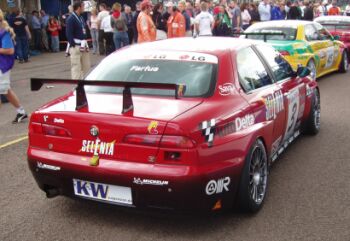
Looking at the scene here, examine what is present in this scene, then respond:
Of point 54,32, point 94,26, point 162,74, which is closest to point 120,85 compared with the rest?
point 162,74

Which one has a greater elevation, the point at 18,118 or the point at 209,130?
the point at 209,130

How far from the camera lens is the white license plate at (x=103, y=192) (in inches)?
139

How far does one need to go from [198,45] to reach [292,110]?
54.1 inches

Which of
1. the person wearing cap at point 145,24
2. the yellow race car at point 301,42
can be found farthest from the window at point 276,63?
the person wearing cap at point 145,24

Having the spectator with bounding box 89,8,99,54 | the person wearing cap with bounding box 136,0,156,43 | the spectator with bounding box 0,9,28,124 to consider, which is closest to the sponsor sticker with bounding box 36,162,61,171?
the spectator with bounding box 0,9,28,124

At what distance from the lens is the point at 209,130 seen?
3.55 m

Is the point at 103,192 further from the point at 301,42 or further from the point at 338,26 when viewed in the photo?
the point at 338,26

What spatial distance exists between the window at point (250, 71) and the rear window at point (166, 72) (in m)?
0.32

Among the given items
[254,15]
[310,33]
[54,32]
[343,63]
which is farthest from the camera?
[54,32]

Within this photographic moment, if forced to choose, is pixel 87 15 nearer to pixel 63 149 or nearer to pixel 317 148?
pixel 317 148

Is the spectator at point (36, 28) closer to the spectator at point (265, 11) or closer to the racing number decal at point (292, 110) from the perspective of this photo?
the spectator at point (265, 11)

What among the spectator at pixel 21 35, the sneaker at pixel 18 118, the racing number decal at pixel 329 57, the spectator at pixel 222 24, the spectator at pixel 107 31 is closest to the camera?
the sneaker at pixel 18 118

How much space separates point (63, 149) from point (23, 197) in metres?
1.11

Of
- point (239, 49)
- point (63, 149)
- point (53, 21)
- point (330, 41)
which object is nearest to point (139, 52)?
point (239, 49)
